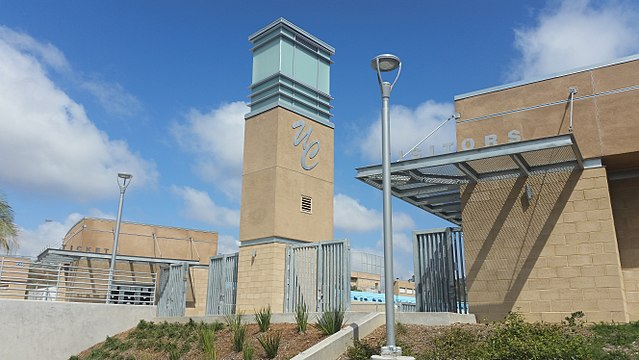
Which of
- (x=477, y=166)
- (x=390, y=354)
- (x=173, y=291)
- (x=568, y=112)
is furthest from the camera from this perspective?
(x=173, y=291)

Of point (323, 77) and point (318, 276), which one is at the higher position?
point (323, 77)

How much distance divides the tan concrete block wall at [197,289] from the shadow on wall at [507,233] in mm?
14183

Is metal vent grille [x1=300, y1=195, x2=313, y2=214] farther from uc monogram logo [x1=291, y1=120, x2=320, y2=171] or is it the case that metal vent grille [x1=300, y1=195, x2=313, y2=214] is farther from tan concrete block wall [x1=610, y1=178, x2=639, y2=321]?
tan concrete block wall [x1=610, y1=178, x2=639, y2=321]

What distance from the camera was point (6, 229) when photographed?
2027 cm

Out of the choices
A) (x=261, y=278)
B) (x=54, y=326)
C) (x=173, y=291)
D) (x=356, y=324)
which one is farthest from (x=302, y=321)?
(x=173, y=291)

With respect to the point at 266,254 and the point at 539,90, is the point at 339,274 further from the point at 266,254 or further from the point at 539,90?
the point at 539,90

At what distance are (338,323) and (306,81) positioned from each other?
10565 mm

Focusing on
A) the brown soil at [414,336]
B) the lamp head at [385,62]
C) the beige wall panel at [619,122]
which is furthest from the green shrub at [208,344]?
the beige wall panel at [619,122]

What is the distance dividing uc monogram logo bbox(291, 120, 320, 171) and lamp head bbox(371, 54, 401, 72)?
8.44 metres

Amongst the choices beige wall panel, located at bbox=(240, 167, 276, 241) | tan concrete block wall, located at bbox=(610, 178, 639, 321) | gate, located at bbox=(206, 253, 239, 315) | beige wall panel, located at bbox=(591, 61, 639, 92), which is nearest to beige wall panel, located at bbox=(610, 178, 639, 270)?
tan concrete block wall, located at bbox=(610, 178, 639, 321)

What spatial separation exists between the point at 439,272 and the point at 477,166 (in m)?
3.35

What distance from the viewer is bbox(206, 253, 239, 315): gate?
61.2 ft

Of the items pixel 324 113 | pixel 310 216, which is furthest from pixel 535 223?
pixel 324 113

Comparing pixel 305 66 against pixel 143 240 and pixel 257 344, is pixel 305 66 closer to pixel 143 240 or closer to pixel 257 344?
pixel 257 344
